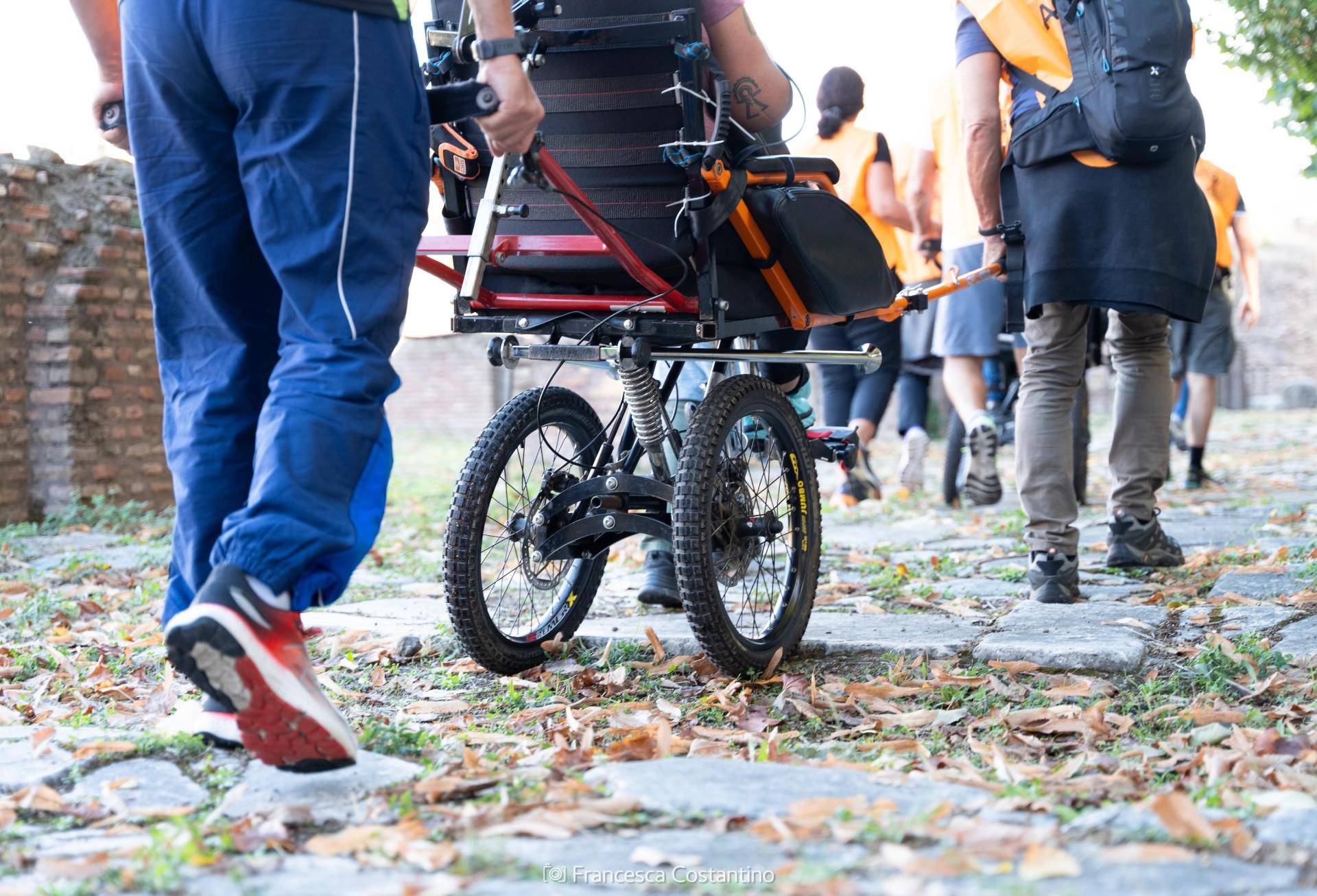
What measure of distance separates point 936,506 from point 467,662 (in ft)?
12.7

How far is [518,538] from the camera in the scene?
2760 millimetres

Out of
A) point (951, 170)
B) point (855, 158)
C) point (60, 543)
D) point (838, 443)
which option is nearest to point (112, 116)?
point (838, 443)

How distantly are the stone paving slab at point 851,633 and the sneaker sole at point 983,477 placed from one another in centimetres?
258

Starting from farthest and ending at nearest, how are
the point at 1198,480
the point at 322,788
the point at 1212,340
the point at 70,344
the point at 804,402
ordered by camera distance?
the point at 1212,340 < the point at 1198,480 < the point at 70,344 < the point at 804,402 < the point at 322,788

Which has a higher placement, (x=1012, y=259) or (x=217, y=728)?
(x=1012, y=259)

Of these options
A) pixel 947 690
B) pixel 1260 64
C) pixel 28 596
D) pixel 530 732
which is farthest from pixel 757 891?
pixel 1260 64

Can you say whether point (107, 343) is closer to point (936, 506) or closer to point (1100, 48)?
point (936, 506)

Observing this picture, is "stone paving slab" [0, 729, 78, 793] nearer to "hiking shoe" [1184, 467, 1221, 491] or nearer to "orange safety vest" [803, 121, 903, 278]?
"orange safety vest" [803, 121, 903, 278]

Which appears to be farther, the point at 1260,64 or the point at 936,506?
the point at 936,506

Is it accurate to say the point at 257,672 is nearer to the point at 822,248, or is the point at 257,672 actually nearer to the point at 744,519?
the point at 744,519

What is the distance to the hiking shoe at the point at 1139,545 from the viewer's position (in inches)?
151

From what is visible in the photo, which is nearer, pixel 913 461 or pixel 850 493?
pixel 850 493

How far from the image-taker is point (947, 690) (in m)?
2.50

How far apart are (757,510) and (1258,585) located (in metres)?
1.54
